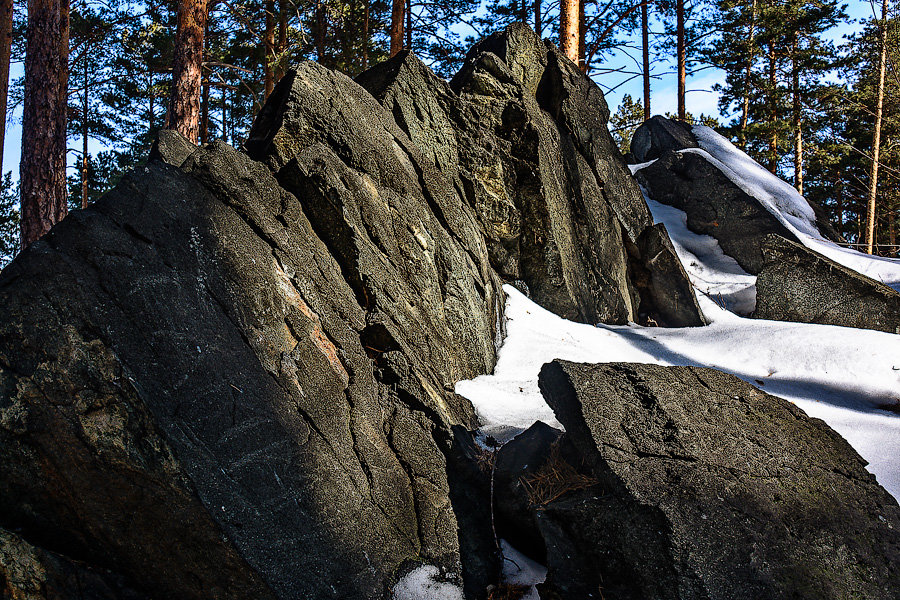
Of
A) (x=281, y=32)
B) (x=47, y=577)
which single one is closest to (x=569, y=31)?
(x=281, y=32)

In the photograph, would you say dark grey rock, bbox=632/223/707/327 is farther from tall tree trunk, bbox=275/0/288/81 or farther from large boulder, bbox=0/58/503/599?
tall tree trunk, bbox=275/0/288/81

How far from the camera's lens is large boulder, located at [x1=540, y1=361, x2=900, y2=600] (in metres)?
2.54

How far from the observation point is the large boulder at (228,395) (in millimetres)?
2443

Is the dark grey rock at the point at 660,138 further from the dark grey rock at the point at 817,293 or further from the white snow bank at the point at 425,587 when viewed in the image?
the white snow bank at the point at 425,587

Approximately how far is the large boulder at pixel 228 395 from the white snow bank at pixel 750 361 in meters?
0.72

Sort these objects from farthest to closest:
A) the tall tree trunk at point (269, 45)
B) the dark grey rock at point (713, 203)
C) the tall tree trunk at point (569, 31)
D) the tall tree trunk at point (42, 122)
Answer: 1. the tall tree trunk at point (269, 45)
2. the dark grey rock at point (713, 203)
3. the tall tree trunk at point (569, 31)
4. the tall tree trunk at point (42, 122)

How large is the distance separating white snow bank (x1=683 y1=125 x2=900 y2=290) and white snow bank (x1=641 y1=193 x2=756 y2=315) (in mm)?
1253

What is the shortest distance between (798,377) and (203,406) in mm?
5721

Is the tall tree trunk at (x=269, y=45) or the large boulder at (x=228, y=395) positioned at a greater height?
the tall tree trunk at (x=269, y=45)

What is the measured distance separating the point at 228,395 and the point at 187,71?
7.90 meters

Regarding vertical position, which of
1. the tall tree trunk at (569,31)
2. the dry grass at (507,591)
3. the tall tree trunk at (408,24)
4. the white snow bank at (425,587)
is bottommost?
the dry grass at (507,591)

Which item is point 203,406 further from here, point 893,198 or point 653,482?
point 893,198

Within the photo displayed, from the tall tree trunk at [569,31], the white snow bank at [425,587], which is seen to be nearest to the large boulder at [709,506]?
the white snow bank at [425,587]

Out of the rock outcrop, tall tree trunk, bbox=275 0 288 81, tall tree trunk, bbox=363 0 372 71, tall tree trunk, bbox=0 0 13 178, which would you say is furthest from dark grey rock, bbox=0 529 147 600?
tall tree trunk, bbox=363 0 372 71
